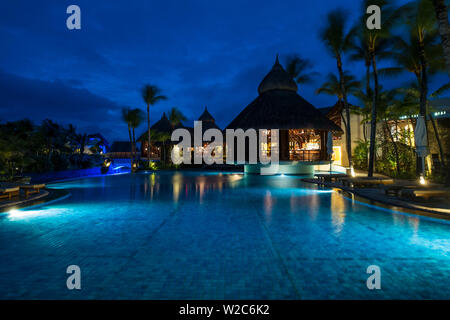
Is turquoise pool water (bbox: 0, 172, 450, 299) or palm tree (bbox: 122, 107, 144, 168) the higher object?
palm tree (bbox: 122, 107, 144, 168)

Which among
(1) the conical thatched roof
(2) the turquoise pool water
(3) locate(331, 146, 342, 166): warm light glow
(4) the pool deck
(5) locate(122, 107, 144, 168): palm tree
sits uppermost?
(1) the conical thatched roof

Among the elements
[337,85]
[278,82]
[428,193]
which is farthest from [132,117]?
[428,193]

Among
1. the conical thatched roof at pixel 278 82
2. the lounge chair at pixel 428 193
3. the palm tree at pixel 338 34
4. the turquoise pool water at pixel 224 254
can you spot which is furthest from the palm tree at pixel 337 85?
the turquoise pool water at pixel 224 254

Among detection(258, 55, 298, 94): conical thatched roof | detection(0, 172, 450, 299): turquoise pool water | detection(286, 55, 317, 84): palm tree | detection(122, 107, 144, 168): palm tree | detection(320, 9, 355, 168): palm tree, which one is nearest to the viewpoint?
detection(0, 172, 450, 299): turquoise pool water

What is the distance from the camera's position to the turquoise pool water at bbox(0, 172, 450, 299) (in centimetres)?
307

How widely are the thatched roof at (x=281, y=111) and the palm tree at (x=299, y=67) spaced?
373 cm

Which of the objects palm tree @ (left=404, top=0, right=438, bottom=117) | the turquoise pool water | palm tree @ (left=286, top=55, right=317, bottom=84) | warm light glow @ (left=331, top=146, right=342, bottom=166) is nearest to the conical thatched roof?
palm tree @ (left=286, top=55, right=317, bottom=84)

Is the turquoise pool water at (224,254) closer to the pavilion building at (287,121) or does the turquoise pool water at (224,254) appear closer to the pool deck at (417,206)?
the pool deck at (417,206)

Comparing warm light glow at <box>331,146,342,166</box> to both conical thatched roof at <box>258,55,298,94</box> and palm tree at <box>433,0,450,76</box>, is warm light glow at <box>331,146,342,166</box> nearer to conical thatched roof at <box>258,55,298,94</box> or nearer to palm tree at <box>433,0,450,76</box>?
conical thatched roof at <box>258,55,298,94</box>

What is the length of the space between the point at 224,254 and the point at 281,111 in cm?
2158

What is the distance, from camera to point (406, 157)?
19297 mm

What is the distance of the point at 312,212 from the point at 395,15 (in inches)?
485

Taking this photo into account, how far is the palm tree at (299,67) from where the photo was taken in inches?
1236

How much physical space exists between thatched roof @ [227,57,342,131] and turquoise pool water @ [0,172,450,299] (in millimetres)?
16371
